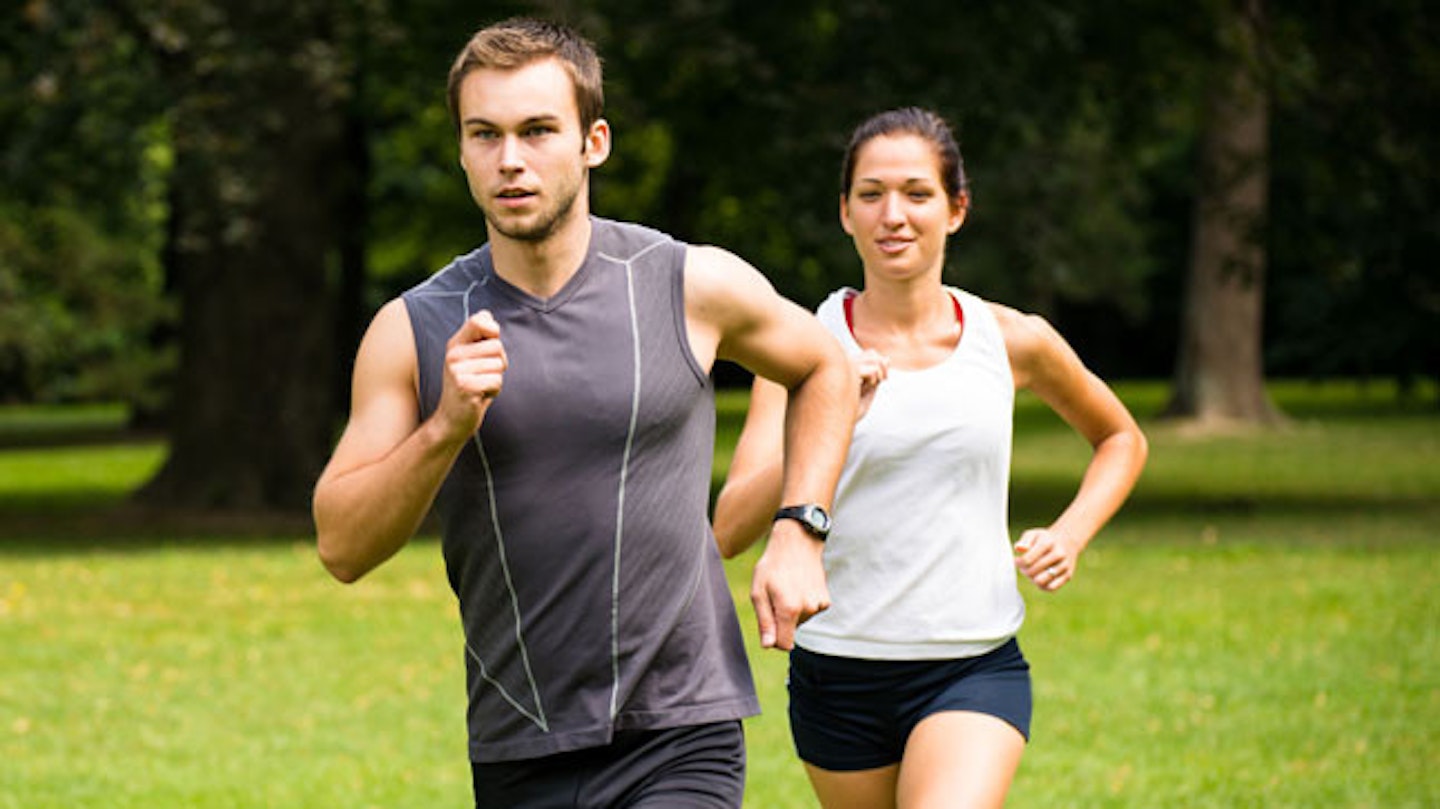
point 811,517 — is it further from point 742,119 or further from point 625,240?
point 742,119

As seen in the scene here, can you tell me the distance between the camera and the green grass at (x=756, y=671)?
8828mm

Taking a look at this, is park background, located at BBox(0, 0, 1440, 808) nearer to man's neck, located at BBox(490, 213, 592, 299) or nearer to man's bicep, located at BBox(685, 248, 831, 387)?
man's bicep, located at BBox(685, 248, 831, 387)

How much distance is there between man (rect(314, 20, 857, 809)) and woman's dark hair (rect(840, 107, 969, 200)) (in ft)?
4.43

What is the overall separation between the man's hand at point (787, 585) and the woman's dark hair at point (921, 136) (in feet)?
4.76

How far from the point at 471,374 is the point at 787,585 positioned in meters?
0.88

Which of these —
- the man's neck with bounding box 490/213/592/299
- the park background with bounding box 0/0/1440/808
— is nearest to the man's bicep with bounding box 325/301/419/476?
the man's neck with bounding box 490/213/592/299

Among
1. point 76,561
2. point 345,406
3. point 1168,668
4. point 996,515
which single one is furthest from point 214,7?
point 345,406

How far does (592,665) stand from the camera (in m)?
3.87

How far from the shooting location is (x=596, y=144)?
391 cm

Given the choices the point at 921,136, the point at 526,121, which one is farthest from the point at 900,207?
the point at 526,121

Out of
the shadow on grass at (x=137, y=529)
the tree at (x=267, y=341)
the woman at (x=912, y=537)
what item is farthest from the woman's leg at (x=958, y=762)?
the tree at (x=267, y=341)

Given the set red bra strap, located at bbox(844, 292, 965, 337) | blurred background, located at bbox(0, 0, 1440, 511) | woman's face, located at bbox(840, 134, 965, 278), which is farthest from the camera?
blurred background, located at bbox(0, 0, 1440, 511)

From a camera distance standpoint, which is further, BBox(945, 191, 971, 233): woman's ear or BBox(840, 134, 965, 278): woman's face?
BBox(945, 191, 971, 233): woman's ear

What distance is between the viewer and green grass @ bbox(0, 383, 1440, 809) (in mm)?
8828
